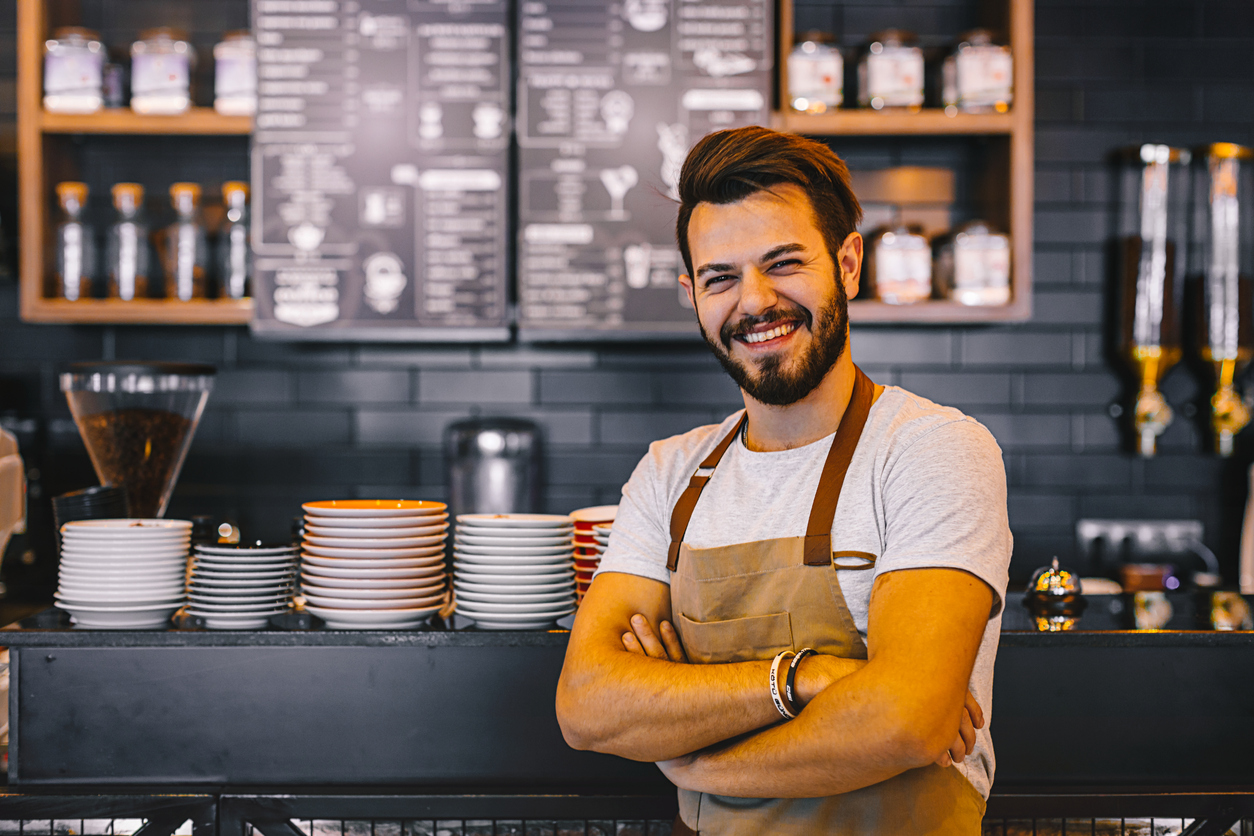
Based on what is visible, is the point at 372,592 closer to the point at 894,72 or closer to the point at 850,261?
the point at 850,261

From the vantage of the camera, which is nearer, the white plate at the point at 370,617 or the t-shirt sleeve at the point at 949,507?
the t-shirt sleeve at the point at 949,507

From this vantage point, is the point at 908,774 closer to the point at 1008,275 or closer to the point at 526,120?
the point at 1008,275

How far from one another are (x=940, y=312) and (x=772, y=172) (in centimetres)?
148

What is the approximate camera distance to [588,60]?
Result: 2520 mm

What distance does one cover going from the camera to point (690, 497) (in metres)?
1.27

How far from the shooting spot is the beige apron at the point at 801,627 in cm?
109

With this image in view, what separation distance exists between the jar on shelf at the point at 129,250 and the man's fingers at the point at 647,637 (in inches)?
78.4

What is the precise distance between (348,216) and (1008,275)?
5.76ft

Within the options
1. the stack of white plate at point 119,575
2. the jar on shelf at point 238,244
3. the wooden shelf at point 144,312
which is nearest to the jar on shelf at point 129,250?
the wooden shelf at point 144,312

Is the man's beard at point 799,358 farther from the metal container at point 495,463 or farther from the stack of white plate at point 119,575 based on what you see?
the metal container at point 495,463

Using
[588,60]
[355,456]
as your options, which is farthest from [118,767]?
[588,60]

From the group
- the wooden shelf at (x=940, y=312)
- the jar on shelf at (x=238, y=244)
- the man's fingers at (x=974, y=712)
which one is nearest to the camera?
the man's fingers at (x=974, y=712)

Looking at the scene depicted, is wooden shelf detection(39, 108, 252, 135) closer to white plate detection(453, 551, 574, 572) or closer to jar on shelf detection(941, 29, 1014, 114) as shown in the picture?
white plate detection(453, 551, 574, 572)

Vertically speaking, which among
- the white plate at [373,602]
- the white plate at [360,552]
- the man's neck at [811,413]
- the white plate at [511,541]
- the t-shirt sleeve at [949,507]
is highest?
the man's neck at [811,413]
